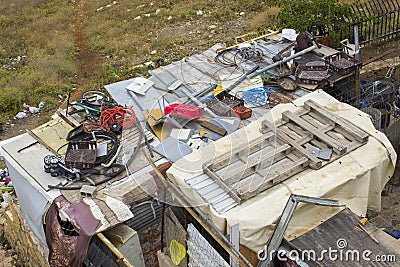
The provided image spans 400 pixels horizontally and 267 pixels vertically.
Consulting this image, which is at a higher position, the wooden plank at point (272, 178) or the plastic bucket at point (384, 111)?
the wooden plank at point (272, 178)

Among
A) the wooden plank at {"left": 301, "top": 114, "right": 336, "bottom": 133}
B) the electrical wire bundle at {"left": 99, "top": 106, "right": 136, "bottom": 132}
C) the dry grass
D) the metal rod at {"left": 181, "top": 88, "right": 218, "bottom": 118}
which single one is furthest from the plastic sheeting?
the dry grass

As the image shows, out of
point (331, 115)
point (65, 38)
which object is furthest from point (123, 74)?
point (331, 115)

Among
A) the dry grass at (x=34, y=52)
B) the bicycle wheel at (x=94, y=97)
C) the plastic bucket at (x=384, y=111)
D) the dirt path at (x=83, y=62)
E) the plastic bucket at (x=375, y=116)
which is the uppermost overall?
the bicycle wheel at (x=94, y=97)

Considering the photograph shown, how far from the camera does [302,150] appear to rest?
696cm

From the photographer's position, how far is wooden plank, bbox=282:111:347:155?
22.8 feet

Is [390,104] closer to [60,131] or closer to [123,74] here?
[60,131]

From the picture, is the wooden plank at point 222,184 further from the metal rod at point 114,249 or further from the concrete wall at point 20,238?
the concrete wall at point 20,238

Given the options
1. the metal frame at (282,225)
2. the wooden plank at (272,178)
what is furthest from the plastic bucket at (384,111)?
the metal frame at (282,225)

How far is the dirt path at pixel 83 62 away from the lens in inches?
647

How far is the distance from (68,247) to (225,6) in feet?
50.9

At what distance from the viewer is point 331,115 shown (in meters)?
7.62

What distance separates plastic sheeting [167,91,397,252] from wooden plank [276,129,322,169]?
0.09 metres

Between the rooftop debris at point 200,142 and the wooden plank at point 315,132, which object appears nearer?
the rooftop debris at point 200,142

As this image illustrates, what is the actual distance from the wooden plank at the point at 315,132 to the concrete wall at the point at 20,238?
4687mm
